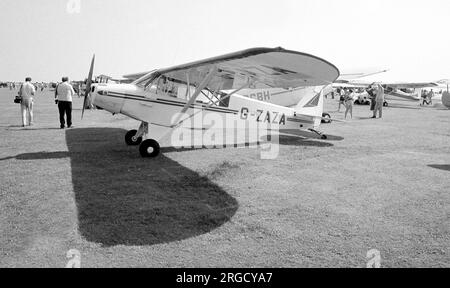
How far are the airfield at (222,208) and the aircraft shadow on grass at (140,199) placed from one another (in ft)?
0.06

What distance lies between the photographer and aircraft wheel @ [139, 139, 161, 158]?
7.76m

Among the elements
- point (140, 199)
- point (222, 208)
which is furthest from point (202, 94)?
point (222, 208)

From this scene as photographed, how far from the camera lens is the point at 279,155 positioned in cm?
836

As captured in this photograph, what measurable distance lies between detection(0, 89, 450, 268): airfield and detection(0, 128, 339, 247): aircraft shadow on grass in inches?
0.8

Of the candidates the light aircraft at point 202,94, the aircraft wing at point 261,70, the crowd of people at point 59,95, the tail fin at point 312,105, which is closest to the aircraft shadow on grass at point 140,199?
the light aircraft at point 202,94

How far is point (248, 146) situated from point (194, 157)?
2.14 m

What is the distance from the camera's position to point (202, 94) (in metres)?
9.08

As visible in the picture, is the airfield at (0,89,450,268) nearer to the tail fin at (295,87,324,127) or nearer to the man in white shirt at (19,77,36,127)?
the tail fin at (295,87,324,127)

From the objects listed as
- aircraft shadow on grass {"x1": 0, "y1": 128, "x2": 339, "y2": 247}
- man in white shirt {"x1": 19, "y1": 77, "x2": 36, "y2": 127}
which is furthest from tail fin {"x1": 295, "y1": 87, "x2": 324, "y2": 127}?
man in white shirt {"x1": 19, "y1": 77, "x2": 36, "y2": 127}

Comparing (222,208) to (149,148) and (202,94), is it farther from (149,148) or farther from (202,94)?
(202,94)

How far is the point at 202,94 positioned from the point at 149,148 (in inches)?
88.8

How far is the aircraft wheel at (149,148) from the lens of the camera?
25.5 ft

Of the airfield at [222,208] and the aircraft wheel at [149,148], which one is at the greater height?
the aircraft wheel at [149,148]

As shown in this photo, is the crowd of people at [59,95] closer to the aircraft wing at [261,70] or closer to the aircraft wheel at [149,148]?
the aircraft wing at [261,70]
